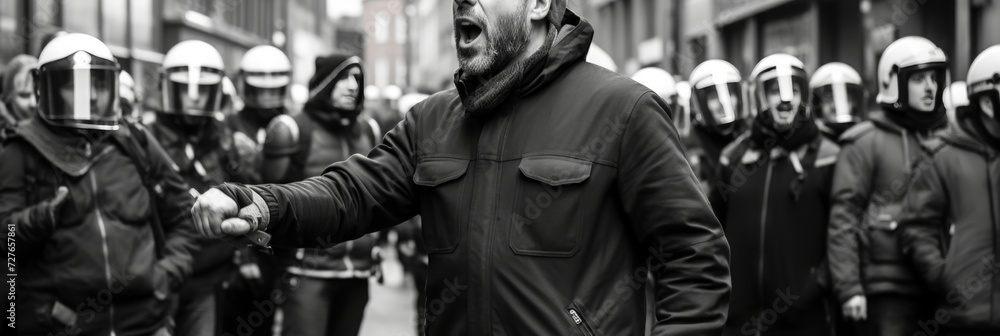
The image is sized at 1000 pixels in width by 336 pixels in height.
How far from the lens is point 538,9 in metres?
3.49

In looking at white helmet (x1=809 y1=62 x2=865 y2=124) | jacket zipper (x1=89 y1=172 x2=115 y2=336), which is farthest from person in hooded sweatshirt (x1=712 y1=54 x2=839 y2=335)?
jacket zipper (x1=89 y1=172 x2=115 y2=336)

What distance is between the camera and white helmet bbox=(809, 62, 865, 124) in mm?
8812

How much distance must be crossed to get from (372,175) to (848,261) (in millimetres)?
3499

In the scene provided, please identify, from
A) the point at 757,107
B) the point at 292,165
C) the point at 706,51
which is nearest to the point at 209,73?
the point at 292,165

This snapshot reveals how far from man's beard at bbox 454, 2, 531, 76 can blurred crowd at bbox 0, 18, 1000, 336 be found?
2.48 m

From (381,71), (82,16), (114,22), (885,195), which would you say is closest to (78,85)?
(885,195)

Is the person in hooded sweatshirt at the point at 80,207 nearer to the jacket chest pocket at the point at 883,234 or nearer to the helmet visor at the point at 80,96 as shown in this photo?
the helmet visor at the point at 80,96

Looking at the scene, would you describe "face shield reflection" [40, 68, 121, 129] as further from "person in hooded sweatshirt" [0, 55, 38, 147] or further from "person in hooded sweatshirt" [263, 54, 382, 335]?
"person in hooded sweatshirt" [0, 55, 38, 147]

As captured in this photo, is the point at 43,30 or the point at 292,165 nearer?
the point at 292,165

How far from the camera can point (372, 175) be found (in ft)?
11.7

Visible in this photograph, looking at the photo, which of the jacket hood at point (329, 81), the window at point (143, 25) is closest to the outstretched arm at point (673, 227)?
the jacket hood at point (329, 81)

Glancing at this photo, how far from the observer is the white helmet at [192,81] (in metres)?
7.69

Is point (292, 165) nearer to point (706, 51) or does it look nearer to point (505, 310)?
point (505, 310)

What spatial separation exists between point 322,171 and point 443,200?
4.14 feet
